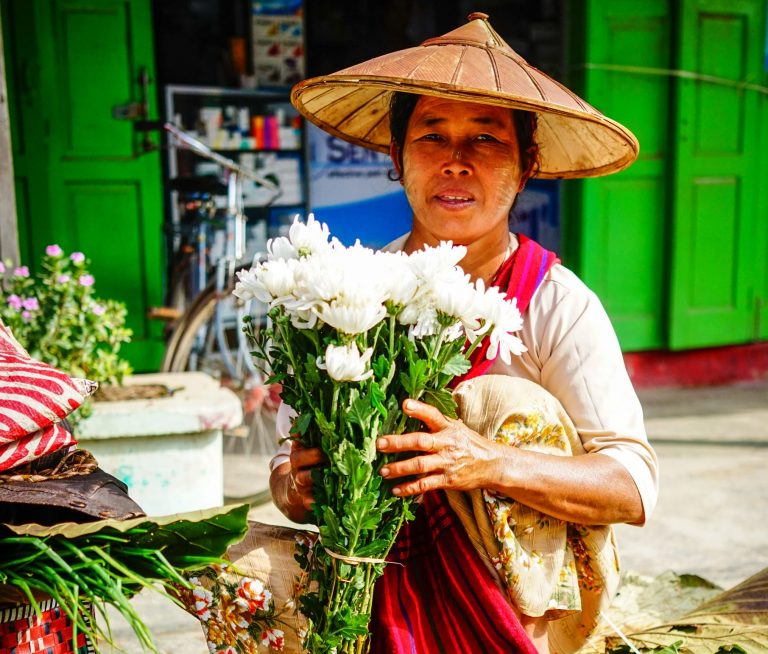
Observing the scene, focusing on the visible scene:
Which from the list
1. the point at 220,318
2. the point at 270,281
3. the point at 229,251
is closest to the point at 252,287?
the point at 270,281

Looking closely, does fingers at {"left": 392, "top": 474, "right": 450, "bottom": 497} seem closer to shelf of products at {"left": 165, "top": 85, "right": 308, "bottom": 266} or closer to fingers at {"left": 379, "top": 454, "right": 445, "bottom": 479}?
fingers at {"left": 379, "top": 454, "right": 445, "bottom": 479}

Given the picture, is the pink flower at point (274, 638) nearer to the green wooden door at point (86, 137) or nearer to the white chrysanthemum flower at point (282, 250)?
the white chrysanthemum flower at point (282, 250)

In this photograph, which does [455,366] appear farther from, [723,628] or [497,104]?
[723,628]

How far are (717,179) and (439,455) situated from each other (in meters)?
4.79

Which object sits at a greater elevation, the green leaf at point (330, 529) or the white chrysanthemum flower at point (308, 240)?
the white chrysanthemum flower at point (308, 240)

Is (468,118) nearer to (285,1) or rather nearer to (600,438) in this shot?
(600,438)

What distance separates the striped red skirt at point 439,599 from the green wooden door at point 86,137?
11.4ft

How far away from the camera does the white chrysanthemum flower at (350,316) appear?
140 cm

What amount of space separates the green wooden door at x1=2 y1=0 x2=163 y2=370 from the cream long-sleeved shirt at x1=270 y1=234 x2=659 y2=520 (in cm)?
324

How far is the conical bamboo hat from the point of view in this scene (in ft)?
5.84

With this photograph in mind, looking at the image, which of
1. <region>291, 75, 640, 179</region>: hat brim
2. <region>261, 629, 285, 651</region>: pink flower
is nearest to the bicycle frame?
<region>291, 75, 640, 179</region>: hat brim

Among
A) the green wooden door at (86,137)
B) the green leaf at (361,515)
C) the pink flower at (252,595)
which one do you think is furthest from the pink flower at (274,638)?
the green wooden door at (86,137)

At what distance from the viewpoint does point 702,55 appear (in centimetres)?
559

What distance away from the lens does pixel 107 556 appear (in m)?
1.25
